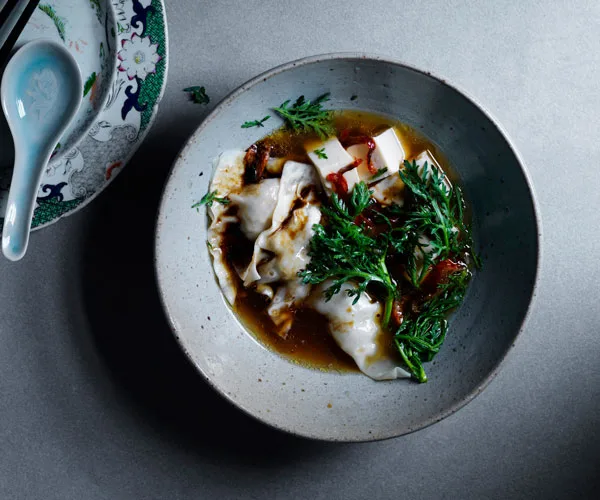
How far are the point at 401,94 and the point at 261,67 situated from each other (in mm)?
405

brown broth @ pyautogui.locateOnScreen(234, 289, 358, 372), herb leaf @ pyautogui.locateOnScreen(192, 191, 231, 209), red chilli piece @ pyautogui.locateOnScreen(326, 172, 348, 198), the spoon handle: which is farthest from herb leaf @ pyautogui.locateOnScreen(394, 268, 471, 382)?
the spoon handle

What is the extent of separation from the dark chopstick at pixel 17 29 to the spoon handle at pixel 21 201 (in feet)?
0.88

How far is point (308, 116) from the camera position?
1.58 m

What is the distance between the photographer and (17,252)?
58.2 inches

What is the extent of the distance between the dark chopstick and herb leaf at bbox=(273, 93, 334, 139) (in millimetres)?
674

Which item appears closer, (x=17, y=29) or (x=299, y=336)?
(x=17, y=29)

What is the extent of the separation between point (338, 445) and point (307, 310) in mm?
407

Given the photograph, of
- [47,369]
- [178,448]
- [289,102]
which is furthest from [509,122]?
[47,369]

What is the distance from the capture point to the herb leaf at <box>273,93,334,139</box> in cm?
155

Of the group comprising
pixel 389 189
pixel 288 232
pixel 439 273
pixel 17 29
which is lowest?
pixel 439 273

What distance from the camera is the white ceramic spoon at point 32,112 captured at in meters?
1.48

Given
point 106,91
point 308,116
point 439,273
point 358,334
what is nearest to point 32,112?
point 106,91

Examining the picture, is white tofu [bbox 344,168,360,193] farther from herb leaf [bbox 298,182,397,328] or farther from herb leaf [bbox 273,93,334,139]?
herb leaf [bbox 273,93,334,139]

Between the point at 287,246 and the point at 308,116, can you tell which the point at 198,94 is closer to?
the point at 308,116
